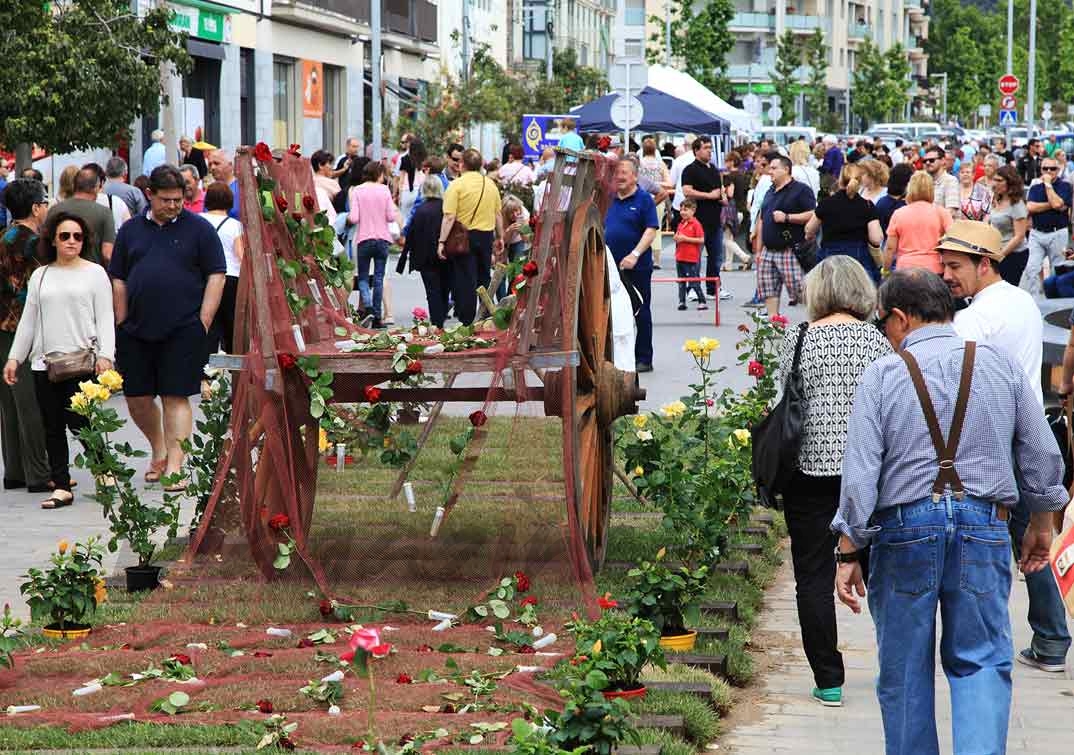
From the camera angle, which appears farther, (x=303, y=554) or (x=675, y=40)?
(x=675, y=40)

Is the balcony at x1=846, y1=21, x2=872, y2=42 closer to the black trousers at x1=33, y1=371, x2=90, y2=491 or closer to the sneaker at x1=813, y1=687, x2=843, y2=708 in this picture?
the black trousers at x1=33, y1=371, x2=90, y2=491

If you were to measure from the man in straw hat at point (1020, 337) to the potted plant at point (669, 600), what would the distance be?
1.18 meters

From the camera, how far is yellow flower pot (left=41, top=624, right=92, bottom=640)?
7275 mm

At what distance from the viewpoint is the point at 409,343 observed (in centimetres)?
776

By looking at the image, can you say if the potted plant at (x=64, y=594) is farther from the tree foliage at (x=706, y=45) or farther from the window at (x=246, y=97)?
the tree foliage at (x=706, y=45)

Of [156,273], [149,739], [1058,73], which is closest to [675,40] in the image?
[1058,73]

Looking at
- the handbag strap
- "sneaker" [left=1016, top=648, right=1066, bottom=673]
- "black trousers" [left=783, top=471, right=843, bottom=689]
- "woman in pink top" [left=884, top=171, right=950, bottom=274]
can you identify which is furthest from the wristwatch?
"woman in pink top" [left=884, top=171, right=950, bottom=274]

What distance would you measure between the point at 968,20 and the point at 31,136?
394 ft

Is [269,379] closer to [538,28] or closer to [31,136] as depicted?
[31,136]

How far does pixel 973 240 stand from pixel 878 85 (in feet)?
323

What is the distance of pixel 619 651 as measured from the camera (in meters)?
5.88

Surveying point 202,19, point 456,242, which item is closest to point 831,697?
point 456,242

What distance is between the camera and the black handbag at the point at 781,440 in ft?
21.4

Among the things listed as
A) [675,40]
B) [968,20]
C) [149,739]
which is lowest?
[149,739]
